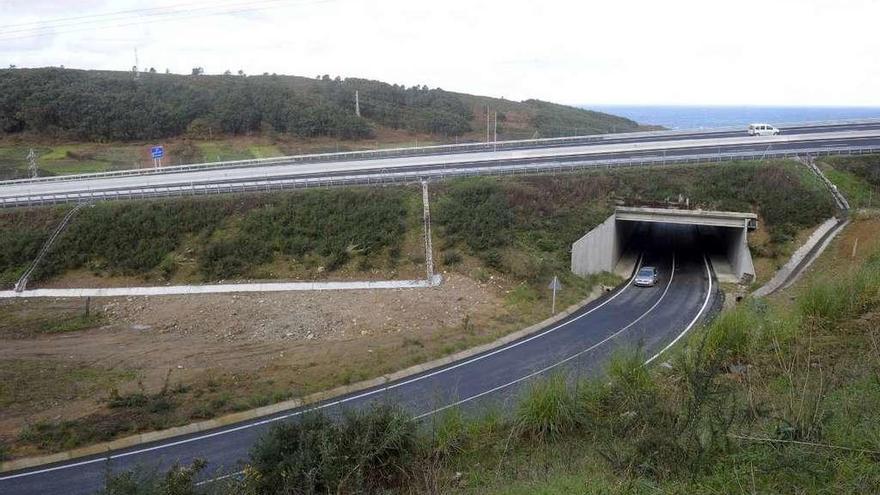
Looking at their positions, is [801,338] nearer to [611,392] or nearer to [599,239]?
[611,392]

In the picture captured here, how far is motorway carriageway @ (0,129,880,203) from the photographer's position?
116 feet

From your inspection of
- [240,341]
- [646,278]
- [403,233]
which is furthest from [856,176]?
[240,341]

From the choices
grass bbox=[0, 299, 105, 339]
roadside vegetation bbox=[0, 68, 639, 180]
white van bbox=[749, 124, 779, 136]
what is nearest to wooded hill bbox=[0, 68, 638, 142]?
roadside vegetation bbox=[0, 68, 639, 180]

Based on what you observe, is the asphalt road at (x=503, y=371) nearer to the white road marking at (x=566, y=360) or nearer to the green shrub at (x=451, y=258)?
the white road marking at (x=566, y=360)

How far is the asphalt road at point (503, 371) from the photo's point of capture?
13.0 m

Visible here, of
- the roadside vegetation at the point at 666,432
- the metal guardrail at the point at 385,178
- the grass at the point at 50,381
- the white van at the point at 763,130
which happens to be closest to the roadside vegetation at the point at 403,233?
the metal guardrail at the point at 385,178

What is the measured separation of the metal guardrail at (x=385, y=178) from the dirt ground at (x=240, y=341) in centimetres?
881

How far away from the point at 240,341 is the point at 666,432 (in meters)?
17.6

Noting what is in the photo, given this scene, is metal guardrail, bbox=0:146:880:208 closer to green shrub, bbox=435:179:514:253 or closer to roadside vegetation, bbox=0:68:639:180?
green shrub, bbox=435:179:514:253

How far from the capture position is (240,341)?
70.4ft

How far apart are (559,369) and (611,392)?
0.96m

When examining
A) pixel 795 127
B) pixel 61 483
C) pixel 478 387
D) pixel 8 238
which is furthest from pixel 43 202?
pixel 795 127

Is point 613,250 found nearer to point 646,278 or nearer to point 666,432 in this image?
point 646,278

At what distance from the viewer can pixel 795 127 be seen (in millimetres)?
53125
